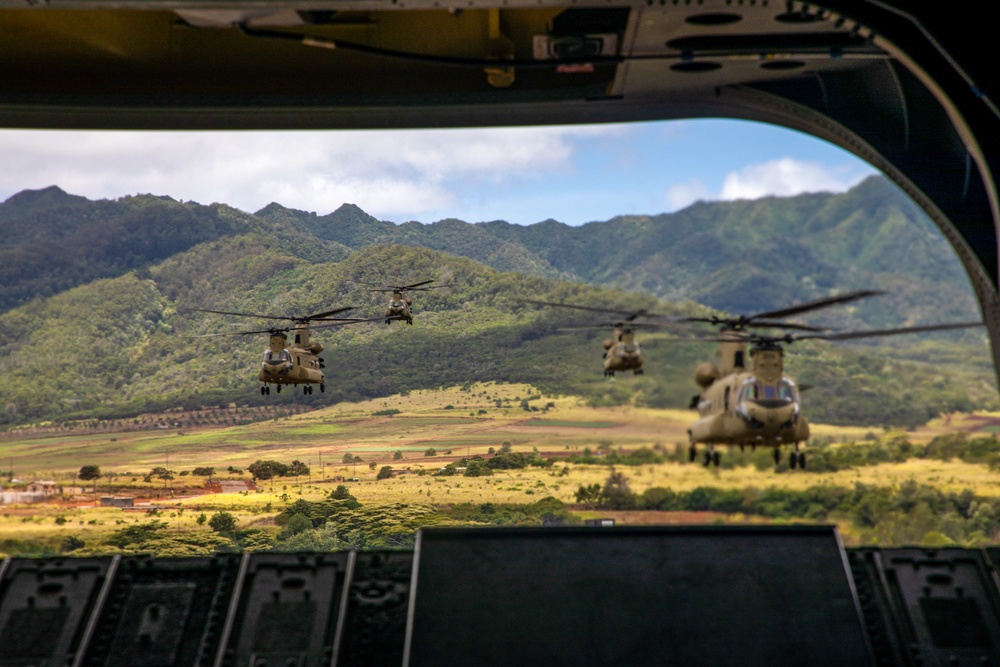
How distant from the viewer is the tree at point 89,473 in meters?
38.6

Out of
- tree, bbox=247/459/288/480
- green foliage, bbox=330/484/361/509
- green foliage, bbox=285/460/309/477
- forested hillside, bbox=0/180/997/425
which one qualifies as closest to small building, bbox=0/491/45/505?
forested hillside, bbox=0/180/997/425

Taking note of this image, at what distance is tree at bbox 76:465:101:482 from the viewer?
127ft

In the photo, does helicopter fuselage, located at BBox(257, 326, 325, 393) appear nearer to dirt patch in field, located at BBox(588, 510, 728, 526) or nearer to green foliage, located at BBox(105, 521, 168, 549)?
dirt patch in field, located at BBox(588, 510, 728, 526)

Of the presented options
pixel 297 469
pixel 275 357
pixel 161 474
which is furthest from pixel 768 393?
pixel 161 474

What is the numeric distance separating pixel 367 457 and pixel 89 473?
1229cm

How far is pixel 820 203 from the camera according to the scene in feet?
103

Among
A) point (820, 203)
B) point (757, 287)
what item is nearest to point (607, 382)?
point (757, 287)

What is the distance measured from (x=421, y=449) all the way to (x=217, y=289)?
1055 centimetres

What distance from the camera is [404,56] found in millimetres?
18438

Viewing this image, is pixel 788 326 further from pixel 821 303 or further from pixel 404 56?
pixel 404 56

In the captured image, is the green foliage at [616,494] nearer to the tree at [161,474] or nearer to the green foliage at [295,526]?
the green foliage at [295,526]

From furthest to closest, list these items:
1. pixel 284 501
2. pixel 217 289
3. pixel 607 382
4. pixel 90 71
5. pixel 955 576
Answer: pixel 284 501
pixel 217 289
pixel 607 382
pixel 90 71
pixel 955 576

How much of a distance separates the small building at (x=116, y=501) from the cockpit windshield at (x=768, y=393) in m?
31.6

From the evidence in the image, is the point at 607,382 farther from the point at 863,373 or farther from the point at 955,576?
the point at 955,576
